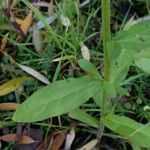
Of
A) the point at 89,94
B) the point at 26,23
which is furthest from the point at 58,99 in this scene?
the point at 26,23

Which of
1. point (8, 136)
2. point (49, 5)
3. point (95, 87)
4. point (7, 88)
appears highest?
point (49, 5)

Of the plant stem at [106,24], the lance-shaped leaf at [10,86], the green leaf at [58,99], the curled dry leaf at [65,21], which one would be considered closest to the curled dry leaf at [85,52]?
the curled dry leaf at [65,21]

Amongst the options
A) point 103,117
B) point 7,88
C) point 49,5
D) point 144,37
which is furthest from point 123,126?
point 49,5

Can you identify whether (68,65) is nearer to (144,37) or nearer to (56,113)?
(56,113)

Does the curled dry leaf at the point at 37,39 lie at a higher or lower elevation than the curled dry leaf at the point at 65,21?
lower

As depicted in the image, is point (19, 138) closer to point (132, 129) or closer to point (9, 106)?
point (9, 106)

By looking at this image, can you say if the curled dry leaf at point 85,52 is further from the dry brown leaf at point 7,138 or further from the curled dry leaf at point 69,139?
the dry brown leaf at point 7,138
